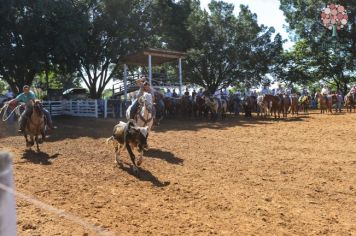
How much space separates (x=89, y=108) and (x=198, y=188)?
21453mm

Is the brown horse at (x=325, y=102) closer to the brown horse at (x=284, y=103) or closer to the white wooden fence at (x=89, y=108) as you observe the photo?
the brown horse at (x=284, y=103)

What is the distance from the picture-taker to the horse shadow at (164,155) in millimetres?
11344

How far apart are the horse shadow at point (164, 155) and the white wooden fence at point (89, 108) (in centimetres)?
1543

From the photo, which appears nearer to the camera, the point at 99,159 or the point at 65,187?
the point at 65,187

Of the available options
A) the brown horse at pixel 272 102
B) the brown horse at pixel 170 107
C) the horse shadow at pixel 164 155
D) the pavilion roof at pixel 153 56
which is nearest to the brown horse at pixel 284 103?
the brown horse at pixel 272 102

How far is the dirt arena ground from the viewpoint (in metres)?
6.11

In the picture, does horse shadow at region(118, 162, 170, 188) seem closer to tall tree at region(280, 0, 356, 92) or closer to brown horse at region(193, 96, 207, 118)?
brown horse at region(193, 96, 207, 118)

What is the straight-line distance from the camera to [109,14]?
34.7 meters

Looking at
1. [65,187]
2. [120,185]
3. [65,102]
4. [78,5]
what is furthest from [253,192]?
[78,5]

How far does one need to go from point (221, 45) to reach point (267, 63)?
562cm

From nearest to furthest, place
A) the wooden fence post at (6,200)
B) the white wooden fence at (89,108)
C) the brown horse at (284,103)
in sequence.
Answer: the wooden fence post at (6,200) < the brown horse at (284,103) < the white wooden fence at (89,108)

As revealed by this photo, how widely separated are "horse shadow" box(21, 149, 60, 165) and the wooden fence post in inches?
369

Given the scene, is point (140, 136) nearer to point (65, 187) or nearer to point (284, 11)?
point (65, 187)

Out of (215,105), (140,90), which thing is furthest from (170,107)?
(140,90)
